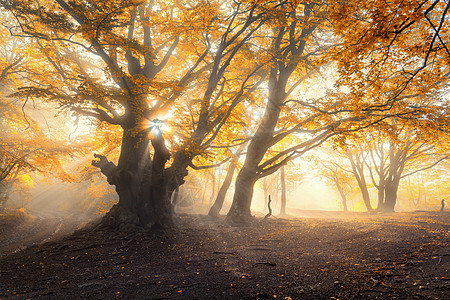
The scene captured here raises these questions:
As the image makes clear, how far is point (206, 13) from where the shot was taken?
21.1 ft

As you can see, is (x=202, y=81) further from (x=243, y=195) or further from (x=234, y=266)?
(x=234, y=266)

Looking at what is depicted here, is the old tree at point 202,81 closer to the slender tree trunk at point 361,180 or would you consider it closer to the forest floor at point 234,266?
the forest floor at point 234,266

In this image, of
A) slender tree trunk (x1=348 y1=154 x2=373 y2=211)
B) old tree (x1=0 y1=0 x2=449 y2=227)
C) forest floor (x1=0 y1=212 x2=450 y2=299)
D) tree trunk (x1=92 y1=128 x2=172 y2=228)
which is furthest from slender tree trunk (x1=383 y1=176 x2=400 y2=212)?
tree trunk (x1=92 y1=128 x2=172 y2=228)

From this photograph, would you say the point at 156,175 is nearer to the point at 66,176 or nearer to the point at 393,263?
the point at 393,263

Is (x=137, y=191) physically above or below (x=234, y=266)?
above

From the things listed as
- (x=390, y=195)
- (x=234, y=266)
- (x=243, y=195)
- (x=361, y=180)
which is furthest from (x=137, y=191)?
(x=361, y=180)

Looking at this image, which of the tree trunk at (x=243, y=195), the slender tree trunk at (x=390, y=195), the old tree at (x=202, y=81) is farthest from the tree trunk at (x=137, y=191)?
the slender tree trunk at (x=390, y=195)

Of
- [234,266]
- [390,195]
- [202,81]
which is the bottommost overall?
[234,266]

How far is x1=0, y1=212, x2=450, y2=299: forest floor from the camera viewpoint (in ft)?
9.39

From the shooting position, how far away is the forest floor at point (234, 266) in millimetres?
2863

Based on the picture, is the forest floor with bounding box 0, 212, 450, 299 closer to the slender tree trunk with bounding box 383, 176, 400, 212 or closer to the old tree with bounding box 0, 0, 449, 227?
the old tree with bounding box 0, 0, 449, 227

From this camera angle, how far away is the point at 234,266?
4.30 m

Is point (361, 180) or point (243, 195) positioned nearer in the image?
point (243, 195)

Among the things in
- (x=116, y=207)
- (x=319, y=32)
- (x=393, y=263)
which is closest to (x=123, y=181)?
(x=116, y=207)
